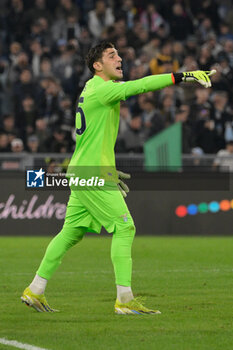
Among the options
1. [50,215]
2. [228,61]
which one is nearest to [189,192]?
[50,215]

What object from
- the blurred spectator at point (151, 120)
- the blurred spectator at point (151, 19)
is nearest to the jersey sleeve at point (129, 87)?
the blurred spectator at point (151, 120)

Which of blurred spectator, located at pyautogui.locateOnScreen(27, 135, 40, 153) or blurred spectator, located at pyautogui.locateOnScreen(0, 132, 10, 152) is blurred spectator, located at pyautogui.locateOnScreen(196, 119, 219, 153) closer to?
blurred spectator, located at pyautogui.locateOnScreen(27, 135, 40, 153)

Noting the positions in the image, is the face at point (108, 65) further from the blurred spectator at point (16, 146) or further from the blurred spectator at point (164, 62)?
the blurred spectator at point (164, 62)

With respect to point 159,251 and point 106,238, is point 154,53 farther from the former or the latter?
point 159,251

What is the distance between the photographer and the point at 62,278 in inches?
424

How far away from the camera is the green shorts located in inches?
308

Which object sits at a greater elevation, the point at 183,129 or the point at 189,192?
the point at 183,129

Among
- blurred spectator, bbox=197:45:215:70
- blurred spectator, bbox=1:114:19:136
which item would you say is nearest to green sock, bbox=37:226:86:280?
blurred spectator, bbox=1:114:19:136

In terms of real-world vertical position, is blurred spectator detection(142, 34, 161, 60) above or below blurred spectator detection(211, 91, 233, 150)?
above

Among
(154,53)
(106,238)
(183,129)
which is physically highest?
(154,53)

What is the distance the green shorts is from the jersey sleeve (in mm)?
763

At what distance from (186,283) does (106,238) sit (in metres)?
6.99

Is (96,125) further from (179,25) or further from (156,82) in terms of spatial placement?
(179,25)

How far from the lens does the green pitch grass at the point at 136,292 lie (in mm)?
6438
